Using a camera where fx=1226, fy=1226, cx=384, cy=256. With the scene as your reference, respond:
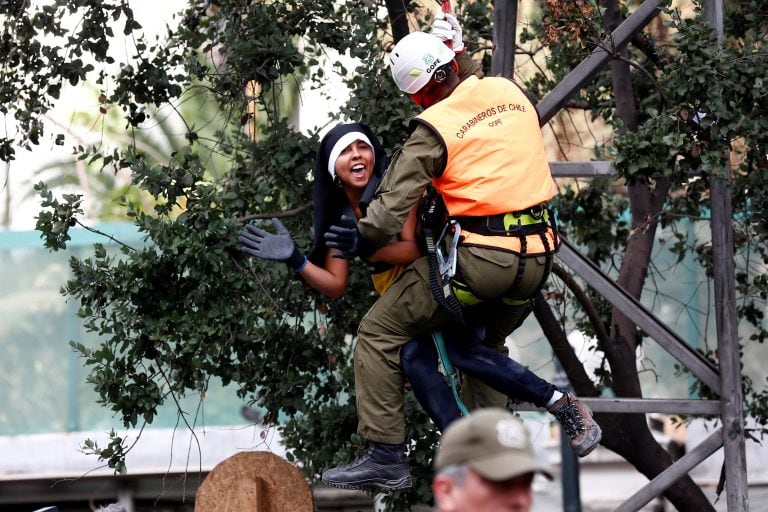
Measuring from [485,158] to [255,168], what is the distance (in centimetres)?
243

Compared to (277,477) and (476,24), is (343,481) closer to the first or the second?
(277,477)

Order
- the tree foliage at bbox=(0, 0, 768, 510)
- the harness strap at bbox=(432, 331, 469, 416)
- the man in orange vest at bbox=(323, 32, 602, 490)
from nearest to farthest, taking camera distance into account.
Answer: the man in orange vest at bbox=(323, 32, 602, 490), the harness strap at bbox=(432, 331, 469, 416), the tree foliage at bbox=(0, 0, 768, 510)

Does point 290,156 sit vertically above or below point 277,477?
above

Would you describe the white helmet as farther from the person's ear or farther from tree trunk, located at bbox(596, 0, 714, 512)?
tree trunk, located at bbox(596, 0, 714, 512)

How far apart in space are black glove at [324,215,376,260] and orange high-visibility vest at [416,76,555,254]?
1.25ft

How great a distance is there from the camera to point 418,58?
509 centimetres

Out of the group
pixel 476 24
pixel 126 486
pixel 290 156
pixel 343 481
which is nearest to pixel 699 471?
pixel 126 486

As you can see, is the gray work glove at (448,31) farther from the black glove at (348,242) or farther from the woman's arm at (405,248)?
the black glove at (348,242)

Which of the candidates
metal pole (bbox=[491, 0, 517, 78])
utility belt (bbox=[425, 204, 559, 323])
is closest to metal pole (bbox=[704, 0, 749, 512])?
metal pole (bbox=[491, 0, 517, 78])

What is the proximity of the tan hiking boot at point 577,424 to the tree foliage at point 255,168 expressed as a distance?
1.23 meters

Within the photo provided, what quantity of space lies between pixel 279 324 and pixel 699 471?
298 inches

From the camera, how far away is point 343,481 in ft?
17.5

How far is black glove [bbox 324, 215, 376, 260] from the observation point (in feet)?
16.8

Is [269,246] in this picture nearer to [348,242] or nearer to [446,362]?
[348,242]
